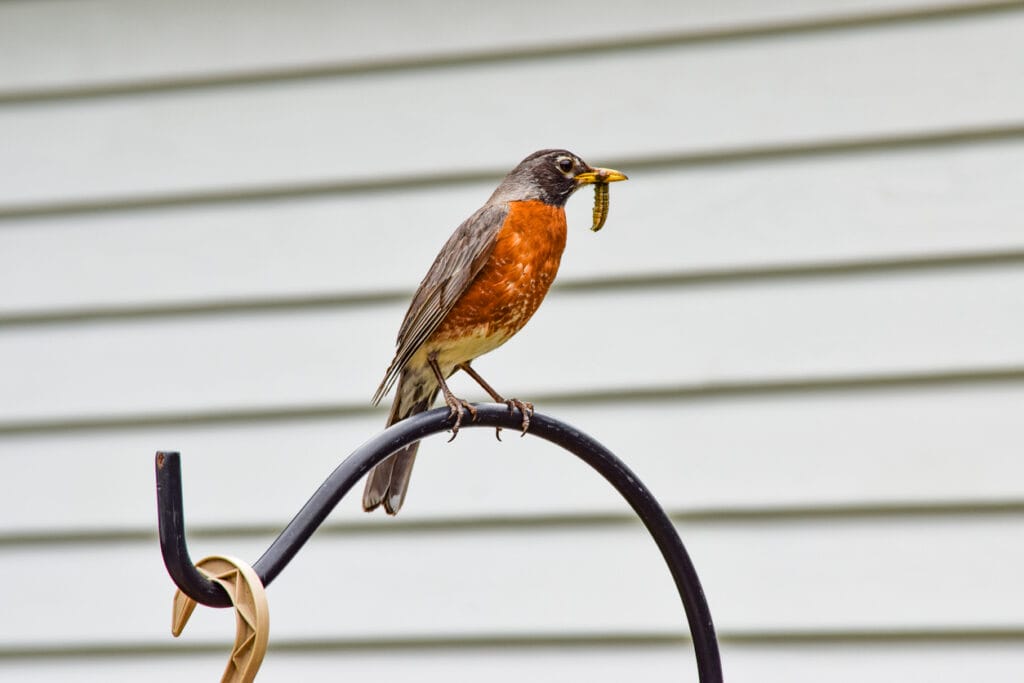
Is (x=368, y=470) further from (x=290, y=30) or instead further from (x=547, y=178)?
(x=290, y=30)

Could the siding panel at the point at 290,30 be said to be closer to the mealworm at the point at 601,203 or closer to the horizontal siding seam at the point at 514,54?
Answer: the horizontal siding seam at the point at 514,54

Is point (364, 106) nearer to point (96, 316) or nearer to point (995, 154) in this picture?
point (96, 316)

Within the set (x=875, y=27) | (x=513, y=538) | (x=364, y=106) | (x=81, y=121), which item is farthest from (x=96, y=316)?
(x=875, y=27)

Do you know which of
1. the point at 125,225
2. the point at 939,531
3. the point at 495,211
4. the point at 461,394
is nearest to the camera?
the point at 495,211

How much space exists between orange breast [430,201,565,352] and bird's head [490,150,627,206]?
88mm

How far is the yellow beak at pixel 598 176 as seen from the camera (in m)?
1.79

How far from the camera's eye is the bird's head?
2094 millimetres

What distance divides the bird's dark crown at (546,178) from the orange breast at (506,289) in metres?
0.09

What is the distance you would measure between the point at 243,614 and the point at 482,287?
1145mm

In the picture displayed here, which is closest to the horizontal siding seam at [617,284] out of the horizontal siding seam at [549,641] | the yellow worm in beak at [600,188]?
the yellow worm in beak at [600,188]

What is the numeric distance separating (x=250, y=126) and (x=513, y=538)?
122 cm

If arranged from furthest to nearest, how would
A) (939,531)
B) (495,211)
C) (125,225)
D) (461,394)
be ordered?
(125,225) < (461,394) < (939,531) < (495,211)

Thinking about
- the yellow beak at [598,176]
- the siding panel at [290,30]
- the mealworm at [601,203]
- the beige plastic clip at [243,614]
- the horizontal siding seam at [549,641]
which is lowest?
the horizontal siding seam at [549,641]

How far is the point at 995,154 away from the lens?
8.30 ft
